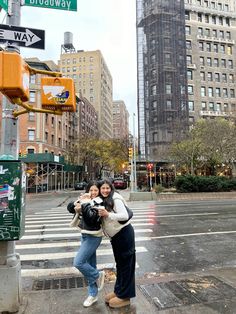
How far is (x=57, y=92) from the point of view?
4020 mm

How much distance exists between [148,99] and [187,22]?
664 inches

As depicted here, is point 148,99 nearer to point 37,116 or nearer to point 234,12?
point 37,116

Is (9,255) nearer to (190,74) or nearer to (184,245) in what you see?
(184,245)

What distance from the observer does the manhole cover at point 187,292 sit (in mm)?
4309

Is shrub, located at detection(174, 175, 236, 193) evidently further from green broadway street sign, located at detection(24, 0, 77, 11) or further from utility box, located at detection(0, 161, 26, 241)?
utility box, located at detection(0, 161, 26, 241)

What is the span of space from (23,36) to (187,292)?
462 cm

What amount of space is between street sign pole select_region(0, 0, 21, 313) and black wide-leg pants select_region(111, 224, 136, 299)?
137 cm

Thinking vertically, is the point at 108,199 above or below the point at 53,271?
above

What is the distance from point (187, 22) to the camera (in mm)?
54062

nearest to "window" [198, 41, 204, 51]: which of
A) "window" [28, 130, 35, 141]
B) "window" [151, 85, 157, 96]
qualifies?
"window" [151, 85, 157, 96]

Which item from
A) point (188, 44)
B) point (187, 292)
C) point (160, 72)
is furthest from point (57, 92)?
point (188, 44)

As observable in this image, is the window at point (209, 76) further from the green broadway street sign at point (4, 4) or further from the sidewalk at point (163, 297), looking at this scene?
the green broadway street sign at point (4, 4)

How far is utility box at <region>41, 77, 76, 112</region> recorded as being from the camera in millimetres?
4000

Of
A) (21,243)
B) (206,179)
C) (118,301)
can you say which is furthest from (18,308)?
(206,179)
